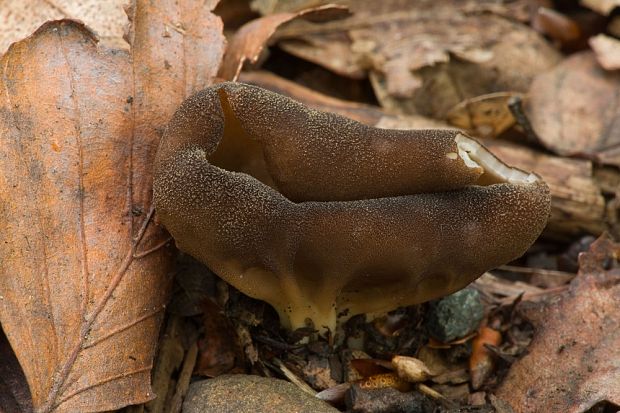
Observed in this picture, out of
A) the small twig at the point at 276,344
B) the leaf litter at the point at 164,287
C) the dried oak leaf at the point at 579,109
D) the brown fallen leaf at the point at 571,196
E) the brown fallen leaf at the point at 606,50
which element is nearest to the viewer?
the leaf litter at the point at 164,287

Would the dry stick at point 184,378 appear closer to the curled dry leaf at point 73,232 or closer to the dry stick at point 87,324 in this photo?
the curled dry leaf at point 73,232

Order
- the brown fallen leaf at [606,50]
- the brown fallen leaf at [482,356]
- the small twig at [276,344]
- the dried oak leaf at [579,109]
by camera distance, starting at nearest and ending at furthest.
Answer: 1. the small twig at [276,344]
2. the brown fallen leaf at [482,356]
3. the dried oak leaf at [579,109]
4. the brown fallen leaf at [606,50]

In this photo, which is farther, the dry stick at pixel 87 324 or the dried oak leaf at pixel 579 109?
the dried oak leaf at pixel 579 109

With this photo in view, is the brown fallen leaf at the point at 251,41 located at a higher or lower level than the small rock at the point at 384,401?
higher

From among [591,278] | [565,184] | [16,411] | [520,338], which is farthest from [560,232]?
[16,411]

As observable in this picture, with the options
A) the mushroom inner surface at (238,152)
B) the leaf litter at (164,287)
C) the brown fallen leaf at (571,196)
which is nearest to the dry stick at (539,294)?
the leaf litter at (164,287)

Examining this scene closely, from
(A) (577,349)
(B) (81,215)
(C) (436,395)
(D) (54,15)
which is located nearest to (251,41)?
(D) (54,15)

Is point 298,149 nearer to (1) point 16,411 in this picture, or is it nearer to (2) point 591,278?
(1) point 16,411
